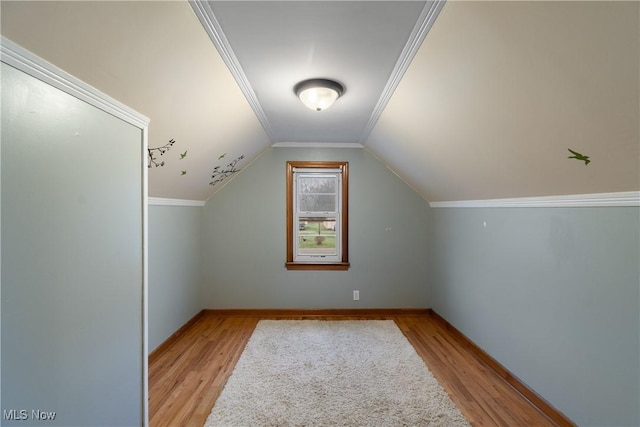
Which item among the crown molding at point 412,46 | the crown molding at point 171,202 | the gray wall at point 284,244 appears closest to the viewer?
the crown molding at point 412,46

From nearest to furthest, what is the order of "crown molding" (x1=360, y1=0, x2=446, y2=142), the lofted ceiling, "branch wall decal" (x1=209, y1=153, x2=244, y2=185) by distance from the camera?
the lofted ceiling < "crown molding" (x1=360, y1=0, x2=446, y2=142) < "branch wall decal" (x1=209, y1=153, x2=244, y2=185)

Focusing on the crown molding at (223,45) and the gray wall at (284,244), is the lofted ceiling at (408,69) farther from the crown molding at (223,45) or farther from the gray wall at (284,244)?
the gray wall at (284,244)

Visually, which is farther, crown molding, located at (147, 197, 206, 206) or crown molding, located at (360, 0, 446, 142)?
crown molding, located at (147, 197, 206, 206)

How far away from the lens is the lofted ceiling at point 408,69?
38.1 inches

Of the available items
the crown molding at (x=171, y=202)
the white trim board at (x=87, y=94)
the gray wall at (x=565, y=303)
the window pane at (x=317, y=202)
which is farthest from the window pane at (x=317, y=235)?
the white trim board at (x=87, y=94)

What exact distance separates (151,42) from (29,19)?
0.43 metres

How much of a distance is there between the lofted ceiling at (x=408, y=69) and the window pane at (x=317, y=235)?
1690mm

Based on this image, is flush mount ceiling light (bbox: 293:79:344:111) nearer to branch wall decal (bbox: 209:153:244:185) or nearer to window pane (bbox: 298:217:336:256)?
branch wall decal (bbox: 209:153:244:185)

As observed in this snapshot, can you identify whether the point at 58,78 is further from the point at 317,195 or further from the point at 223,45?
the point at 317,195

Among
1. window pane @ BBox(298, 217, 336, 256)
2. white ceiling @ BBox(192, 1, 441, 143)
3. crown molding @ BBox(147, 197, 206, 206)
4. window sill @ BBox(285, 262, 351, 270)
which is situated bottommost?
window sill @ BBox(285, 262, 351, 270)

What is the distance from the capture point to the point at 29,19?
85cm

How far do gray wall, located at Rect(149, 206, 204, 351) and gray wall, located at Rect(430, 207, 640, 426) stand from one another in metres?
2.97
